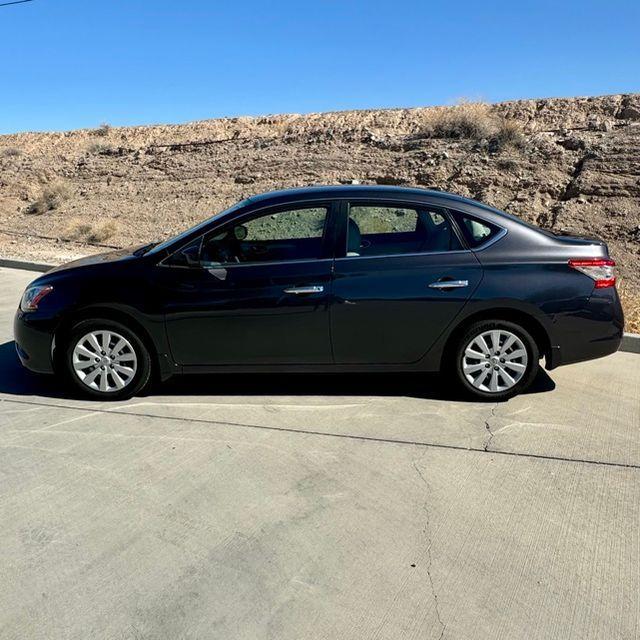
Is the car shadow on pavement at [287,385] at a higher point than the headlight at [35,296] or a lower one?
lower

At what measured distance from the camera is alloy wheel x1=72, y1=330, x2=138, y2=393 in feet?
16.8

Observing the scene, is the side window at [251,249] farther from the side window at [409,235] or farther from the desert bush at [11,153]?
the desert bush at [11,153]

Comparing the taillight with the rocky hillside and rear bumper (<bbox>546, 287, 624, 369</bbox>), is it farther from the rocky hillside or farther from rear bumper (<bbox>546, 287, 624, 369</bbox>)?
the rocky hillside

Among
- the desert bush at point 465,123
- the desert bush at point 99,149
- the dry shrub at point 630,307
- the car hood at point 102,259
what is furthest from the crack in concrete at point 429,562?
the desert bush at point 99,149

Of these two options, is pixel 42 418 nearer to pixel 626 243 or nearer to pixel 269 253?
pixel 269 253

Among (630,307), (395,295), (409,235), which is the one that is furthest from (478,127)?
(395,295)

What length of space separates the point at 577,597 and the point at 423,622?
A: 2.38 feet

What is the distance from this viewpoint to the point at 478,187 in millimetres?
16016

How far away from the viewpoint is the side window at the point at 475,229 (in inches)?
200

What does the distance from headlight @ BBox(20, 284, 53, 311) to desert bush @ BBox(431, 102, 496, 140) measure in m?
15.5

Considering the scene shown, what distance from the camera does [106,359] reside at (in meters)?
5.13

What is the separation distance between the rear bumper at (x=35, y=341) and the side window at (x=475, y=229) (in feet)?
10.9

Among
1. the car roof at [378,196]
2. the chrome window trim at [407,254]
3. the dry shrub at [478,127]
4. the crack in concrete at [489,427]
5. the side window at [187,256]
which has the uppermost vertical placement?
the dry shrub at [478,127]

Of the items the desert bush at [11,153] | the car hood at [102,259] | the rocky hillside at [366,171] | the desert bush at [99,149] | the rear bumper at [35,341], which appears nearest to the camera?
the rear bumper at [35,341]
